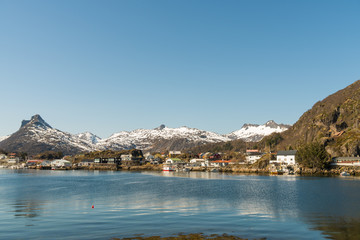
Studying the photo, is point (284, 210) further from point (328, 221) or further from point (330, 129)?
point (330, 129)

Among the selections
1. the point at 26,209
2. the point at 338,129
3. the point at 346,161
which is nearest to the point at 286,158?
the point at 346,161

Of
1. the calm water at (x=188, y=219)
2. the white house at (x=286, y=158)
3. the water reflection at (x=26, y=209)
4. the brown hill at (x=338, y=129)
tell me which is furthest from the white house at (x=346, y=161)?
the water reflection at (x=26, y=209)

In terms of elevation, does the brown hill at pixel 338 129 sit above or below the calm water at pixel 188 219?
above

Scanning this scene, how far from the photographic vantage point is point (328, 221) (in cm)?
3594

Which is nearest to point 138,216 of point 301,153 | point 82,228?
point 82,228

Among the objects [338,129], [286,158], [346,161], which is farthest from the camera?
[338,129]

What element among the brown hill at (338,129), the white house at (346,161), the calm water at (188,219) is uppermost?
the brown hill at (338,129)

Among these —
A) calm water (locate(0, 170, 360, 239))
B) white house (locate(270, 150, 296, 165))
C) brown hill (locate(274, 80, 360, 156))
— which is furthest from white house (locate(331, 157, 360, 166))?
calm water (locate(0, 170, 360, 239))

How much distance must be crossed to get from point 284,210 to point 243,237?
18.9 m

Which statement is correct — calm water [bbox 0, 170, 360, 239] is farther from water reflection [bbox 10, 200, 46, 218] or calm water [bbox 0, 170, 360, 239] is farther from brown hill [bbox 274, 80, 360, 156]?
brown hill [bbox 274, 80, 360, 156]

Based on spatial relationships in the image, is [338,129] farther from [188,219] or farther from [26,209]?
[26,209]

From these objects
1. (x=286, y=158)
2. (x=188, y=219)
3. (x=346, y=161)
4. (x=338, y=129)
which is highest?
(x=338, y=129)

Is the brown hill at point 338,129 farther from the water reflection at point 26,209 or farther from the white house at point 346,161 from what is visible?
the water reflection at point 26,209

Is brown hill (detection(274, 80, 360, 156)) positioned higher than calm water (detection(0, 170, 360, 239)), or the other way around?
brown hill (detection(274, 80, 360, 156))
